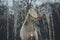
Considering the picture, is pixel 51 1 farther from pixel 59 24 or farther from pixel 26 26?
pixel 26 26

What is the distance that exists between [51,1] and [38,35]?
0.91 m

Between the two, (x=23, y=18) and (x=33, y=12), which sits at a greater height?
(x=33, y=12)

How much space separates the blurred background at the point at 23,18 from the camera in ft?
13.0

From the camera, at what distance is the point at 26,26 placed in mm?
4004

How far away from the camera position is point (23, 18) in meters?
4.04

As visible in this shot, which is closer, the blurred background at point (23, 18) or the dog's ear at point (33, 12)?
the blurred background at point (23, 18)

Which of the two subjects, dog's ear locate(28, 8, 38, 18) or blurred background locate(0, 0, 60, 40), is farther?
dog's ear locate(28, 8, 38, 18)

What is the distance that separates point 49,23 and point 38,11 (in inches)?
15.7

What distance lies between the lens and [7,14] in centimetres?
406

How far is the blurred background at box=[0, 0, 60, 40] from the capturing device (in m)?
3.95

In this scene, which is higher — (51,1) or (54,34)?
(51,1)

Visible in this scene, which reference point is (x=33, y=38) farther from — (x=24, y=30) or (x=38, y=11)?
(x=38, y=11)

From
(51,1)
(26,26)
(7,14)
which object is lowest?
(26,26)

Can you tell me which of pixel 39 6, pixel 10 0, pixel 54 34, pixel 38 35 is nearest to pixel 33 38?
pixel 38 35
